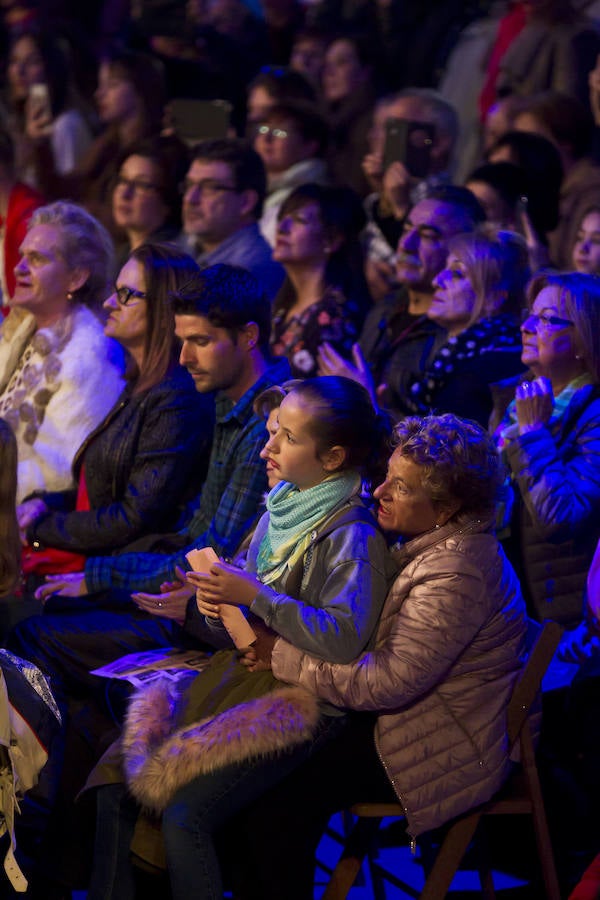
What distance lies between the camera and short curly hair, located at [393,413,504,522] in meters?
3.12

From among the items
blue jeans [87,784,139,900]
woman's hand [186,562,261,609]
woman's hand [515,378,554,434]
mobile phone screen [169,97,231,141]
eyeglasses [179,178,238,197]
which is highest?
mobile phone screen [169,97,231,141]

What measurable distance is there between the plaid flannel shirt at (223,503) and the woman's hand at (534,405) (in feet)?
2.18

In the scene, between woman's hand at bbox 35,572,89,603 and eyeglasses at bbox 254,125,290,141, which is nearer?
woman's hand at bbox 35,572,89,603

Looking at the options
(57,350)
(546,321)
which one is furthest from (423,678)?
(57,350)

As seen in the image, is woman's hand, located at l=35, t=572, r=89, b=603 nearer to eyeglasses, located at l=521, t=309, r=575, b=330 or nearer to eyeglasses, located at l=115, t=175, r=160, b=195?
eyeglasses, located at l=521, t=309, r=575, b=330

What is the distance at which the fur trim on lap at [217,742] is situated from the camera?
3.08 metres

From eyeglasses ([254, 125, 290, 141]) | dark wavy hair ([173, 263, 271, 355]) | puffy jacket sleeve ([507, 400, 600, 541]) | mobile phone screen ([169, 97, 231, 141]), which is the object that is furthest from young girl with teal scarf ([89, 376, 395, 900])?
mobile phone screen ([169, 97, 231, 141])

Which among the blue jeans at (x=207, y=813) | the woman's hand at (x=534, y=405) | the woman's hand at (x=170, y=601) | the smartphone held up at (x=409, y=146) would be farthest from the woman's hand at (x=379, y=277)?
the blue jeans at (x=207, y=813)

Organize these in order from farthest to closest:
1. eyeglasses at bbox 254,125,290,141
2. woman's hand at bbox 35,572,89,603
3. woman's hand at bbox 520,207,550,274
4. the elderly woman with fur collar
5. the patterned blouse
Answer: eyeglasses at bbox 254,125,290,141
woman's hand at bbox 520,207,550,274
the patterned blouse
the elderly woman with fur collar
woman's hand at bbox 35,572,89,603

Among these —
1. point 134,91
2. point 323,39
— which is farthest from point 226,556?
point 323,39

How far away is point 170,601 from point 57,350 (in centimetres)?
132

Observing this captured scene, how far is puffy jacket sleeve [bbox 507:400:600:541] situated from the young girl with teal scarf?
586mm

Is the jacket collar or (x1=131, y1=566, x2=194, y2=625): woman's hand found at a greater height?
the jacket collar

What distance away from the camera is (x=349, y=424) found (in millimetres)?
3258
